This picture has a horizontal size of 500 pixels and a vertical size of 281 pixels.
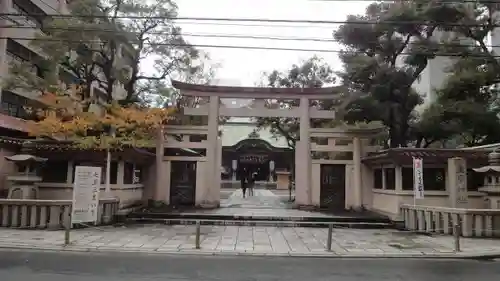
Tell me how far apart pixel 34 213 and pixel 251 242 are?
791 centimetres

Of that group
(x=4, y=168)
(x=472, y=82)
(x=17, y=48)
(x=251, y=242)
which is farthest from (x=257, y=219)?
(x=17, y=48)

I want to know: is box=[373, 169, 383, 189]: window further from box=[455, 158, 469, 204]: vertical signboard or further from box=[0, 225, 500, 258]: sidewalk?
box=[0, 225, 500, 258]: sidewalk

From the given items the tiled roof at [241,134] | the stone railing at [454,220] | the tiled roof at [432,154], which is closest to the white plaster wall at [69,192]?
the tiled roof at [432,154]

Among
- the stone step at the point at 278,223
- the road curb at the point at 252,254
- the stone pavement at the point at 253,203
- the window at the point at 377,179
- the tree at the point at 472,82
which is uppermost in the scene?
the tree at the point at 472,82

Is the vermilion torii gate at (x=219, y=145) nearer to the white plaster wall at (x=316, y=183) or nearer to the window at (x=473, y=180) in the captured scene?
the white plaster wall at (x=316, y=183)

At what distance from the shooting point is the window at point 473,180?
62.2 feet

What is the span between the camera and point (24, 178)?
16.9 m

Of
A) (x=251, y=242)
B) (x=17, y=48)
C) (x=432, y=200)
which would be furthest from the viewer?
(x=17, y=48)

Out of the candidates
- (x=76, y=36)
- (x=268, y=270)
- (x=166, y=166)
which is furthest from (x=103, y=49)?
(x=268, y=270)

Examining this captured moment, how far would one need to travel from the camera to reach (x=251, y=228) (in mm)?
17156

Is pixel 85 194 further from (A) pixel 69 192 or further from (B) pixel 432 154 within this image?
(B) pixel 432 154

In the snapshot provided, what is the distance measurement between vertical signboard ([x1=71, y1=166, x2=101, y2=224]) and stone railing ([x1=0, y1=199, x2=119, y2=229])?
0.88m

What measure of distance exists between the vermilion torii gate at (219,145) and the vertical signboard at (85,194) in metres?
7.41

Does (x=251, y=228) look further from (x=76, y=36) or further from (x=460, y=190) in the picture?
(x=76, y=36)
